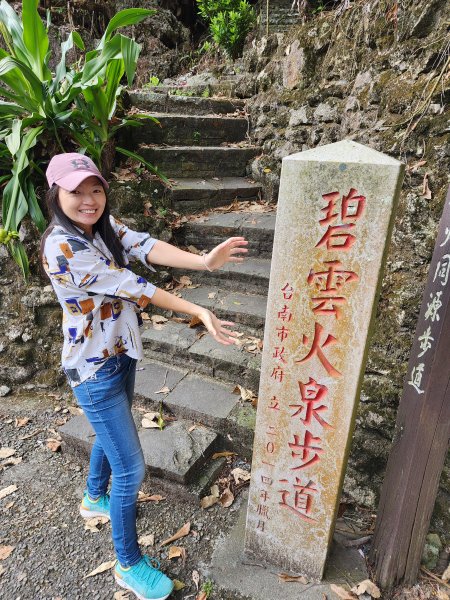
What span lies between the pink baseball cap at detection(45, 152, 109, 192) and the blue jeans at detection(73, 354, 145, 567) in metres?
0.73

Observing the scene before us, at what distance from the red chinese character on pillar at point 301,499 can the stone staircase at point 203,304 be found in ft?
2.33

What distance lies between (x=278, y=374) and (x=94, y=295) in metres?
0.84

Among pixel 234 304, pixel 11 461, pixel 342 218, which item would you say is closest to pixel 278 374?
pixel 342 218

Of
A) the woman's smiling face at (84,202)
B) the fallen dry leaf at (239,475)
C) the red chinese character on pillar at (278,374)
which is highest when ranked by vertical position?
the woman's smiling face at (84,202)

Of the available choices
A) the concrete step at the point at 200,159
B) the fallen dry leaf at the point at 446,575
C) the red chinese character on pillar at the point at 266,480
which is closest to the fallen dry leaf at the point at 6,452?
the red chinese character on pillar at the point at 266,480

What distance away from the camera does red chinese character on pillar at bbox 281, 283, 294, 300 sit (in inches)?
61.4

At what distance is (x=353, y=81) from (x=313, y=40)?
0.93m

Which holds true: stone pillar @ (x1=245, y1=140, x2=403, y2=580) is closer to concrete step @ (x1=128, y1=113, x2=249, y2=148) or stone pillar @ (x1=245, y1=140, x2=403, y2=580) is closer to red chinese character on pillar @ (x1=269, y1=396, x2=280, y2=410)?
red chinese character on pillar @ (x1=269, y1=396, x2=280, y2=410)

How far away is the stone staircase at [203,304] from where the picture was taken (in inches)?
102

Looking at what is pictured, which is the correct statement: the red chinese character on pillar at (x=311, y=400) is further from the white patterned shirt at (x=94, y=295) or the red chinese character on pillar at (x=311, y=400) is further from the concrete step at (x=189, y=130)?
the concrete step at (x=189, y=130)

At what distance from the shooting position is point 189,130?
4695mm

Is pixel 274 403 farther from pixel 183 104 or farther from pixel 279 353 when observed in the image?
pixel 183 104

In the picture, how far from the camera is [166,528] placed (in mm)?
2254

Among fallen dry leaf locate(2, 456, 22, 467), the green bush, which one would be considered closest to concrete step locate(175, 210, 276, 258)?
fallen dry leaf locate(2, 456, 22, 467)
